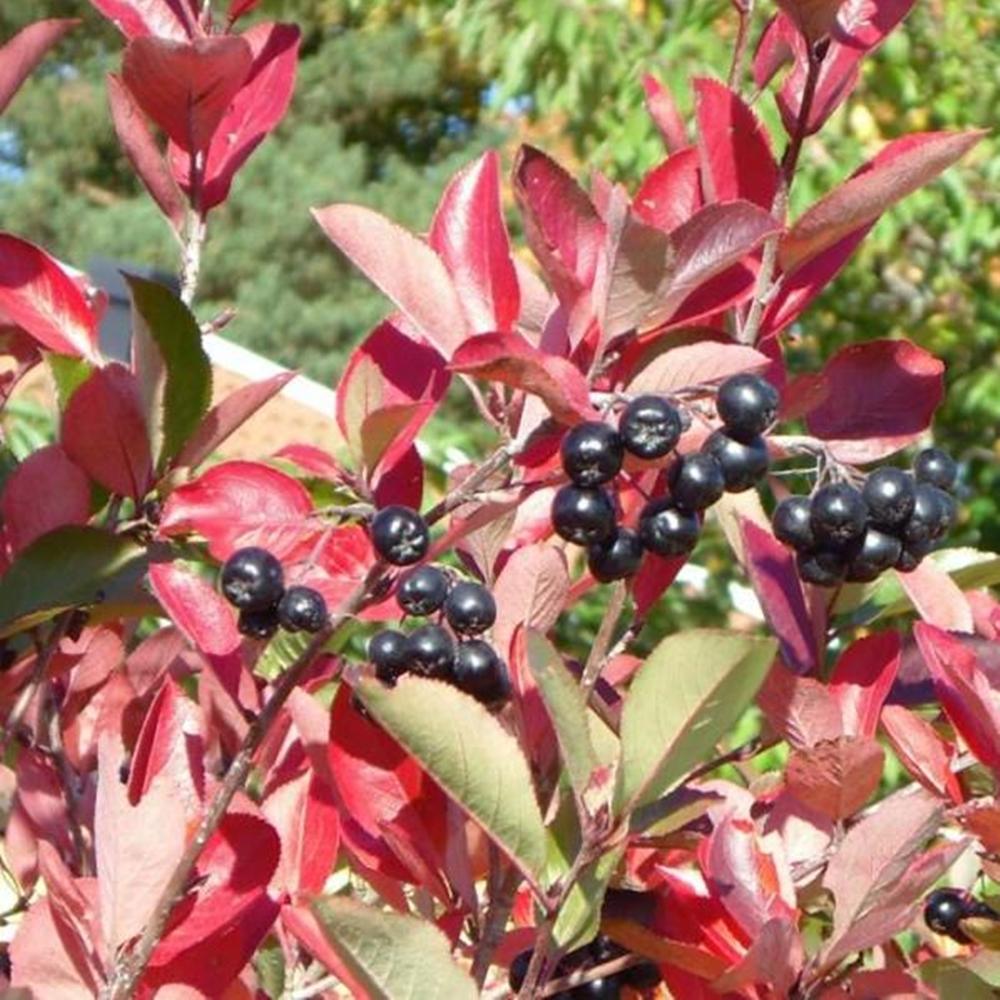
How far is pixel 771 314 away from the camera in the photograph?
0.82m

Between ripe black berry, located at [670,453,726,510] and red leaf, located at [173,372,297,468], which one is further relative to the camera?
red leaf, located at [173,372,297,468]

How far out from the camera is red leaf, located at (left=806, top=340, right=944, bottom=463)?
0.81m

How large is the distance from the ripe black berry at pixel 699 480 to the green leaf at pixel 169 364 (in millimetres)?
221

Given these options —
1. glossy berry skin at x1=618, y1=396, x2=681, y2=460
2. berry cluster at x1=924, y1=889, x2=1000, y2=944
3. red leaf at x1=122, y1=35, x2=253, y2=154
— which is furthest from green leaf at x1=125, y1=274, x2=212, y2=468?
berry cluster at x1=924, y1=889, x2=1000, y2=944

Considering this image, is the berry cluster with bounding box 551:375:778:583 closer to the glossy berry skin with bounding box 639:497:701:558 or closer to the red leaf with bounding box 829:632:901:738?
the glossy berry skin with bounding box 639:497:701:558

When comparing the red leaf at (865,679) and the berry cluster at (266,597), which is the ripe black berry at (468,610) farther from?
the red leaf at (865,679)

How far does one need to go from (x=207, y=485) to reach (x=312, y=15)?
1401 cm

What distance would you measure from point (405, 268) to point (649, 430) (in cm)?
12

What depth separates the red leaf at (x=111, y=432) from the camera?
0.80 m

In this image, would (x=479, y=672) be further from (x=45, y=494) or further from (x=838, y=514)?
(x=45, y=494)

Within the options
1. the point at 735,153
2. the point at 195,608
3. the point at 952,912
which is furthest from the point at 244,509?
the point at 952,912

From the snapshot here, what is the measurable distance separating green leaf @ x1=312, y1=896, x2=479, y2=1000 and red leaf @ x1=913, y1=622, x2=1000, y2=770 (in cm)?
24

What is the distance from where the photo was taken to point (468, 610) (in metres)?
0.72

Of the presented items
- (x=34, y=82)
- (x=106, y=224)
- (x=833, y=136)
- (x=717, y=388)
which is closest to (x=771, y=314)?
(x=717, y=388)
